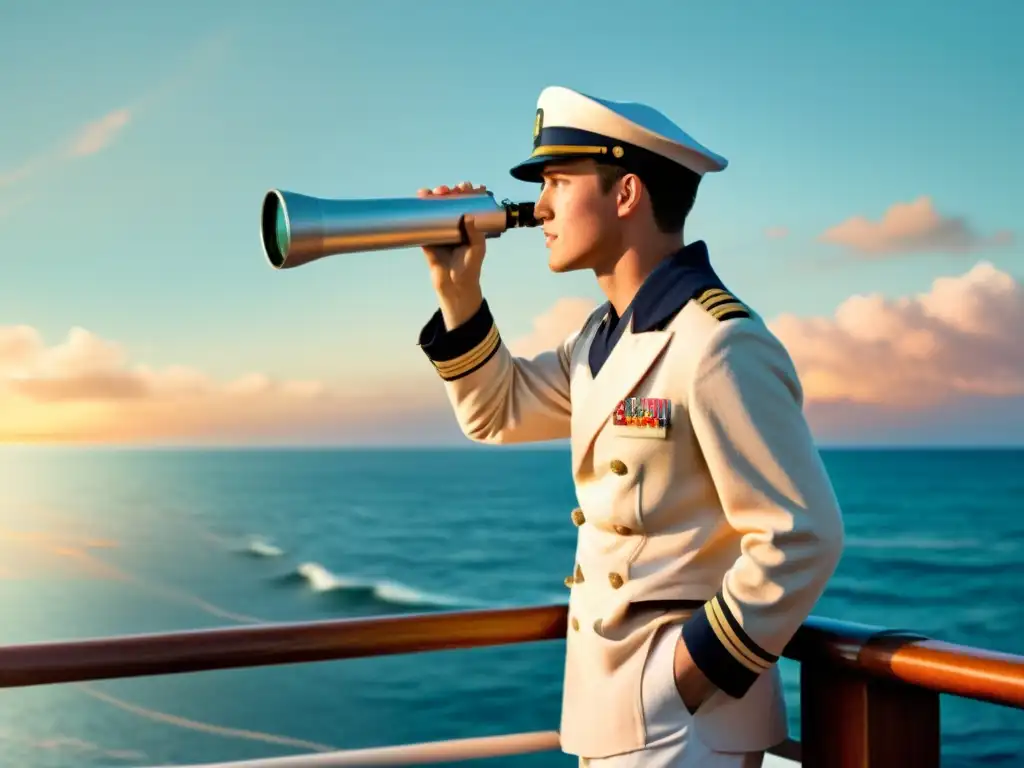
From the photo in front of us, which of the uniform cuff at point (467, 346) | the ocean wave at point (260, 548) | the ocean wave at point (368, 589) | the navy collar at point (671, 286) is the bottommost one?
the ocean wave at point (368, 589)

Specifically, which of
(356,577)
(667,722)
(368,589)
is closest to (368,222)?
(667,722)

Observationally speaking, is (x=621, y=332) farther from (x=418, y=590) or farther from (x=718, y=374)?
(x=418, y=590)

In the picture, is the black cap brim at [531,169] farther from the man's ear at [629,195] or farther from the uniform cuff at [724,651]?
the uniform cuff at [724,651]

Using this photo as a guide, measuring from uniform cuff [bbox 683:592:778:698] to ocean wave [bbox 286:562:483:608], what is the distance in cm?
3068

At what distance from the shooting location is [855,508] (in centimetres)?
4175

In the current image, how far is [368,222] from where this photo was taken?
1725 mm

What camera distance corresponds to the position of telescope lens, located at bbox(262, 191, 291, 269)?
66.7 inches

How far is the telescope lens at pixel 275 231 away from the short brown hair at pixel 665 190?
475mm

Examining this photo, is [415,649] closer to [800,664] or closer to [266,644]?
[266,644]

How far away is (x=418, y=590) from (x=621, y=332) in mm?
34522

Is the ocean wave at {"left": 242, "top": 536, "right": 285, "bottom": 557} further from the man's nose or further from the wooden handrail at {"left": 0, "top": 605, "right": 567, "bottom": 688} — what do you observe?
the man's nose

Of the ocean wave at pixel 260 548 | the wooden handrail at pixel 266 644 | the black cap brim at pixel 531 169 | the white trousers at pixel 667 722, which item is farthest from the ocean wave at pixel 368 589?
the white trousers at pixel 667 722

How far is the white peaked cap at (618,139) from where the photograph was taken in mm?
1753

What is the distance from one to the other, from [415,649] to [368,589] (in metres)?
35.5
